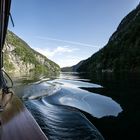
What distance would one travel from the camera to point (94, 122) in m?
9.46

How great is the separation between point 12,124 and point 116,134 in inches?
159

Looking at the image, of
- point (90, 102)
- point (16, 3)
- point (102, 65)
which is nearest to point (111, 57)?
point (102, 65)

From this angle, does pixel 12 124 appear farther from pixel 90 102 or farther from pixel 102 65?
pixel 102 65

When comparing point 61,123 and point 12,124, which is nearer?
point 12,124

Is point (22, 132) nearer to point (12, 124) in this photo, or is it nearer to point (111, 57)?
point (12, 124)

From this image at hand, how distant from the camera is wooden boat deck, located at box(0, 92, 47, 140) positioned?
4.04 metres

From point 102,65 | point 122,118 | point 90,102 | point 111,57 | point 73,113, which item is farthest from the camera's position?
point 102,65

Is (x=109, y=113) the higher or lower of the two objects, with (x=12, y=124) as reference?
lower

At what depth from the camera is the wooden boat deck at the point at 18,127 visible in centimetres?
404

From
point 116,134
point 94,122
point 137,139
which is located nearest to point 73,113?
point 94,122

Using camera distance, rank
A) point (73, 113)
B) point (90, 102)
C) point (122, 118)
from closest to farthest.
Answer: point (122, 118) → point (73, 113) → point (90, 102)

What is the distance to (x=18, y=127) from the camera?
4.57m

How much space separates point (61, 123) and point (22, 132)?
4817mm

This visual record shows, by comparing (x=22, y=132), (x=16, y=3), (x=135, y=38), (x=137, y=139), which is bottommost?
(x=137, y=139)
